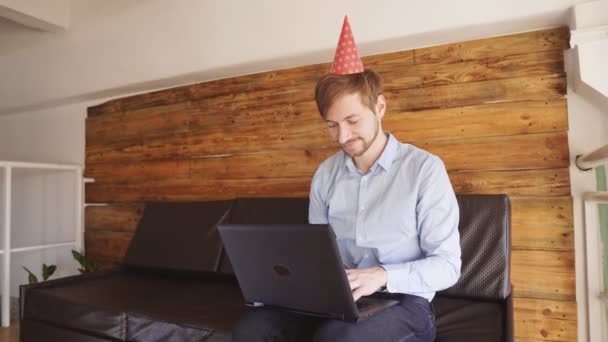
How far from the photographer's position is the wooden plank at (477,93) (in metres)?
1.83

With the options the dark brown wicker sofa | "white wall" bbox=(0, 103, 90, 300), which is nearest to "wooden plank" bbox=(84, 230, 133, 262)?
"white wall" bbox=(0, 103, 90, 300)

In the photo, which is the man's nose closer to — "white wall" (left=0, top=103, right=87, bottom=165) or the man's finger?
the man's finger

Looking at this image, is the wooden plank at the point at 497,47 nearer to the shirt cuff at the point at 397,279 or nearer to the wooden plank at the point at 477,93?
the wooden plank at the point at 477,93

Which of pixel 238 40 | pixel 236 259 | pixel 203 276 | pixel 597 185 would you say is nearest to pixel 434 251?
pixel 236 259

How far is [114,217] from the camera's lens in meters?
3.08

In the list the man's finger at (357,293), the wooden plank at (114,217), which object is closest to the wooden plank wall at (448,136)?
the wooden plank at (114,217)

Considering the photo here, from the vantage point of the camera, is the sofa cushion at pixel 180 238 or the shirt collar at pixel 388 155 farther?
the sofa cushion at pixel 180 238

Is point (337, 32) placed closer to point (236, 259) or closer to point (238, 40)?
point (238, 40)

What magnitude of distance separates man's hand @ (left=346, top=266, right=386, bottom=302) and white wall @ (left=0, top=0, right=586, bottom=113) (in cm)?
122

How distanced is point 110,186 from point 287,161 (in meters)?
1.44

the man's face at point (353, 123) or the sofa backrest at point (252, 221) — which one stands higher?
the man's face at point (353, 123)

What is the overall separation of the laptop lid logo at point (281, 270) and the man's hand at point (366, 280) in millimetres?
151

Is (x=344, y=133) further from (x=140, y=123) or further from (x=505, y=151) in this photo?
(x=140, y=123)

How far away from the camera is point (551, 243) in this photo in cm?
179
